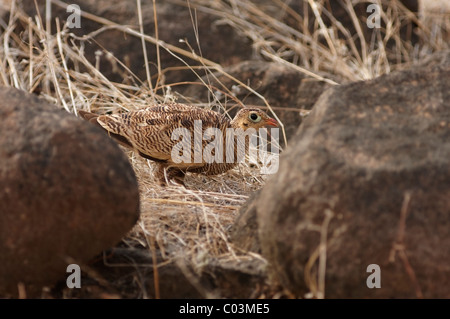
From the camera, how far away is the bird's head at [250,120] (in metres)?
4.16

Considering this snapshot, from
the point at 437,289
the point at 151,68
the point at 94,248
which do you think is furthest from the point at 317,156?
the point at 151,68

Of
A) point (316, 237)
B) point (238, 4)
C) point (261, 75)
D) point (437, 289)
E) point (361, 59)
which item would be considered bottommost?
point (437, 289)

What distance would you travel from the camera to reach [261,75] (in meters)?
5.42

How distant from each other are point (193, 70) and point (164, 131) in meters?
0.88

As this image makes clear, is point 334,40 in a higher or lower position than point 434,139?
higher

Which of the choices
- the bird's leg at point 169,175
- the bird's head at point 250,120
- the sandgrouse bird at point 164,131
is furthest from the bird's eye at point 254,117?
the bird's leg at point 169,175

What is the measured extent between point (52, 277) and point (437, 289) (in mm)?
1478

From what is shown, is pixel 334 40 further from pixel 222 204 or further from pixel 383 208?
pixel 383 208

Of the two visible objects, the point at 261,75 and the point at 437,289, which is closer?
the point at 437,289

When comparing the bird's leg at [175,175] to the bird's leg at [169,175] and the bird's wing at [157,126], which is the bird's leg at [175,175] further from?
the bird's wing at [157,126]

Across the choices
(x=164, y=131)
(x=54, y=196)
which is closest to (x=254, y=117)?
(x=164, y=131)

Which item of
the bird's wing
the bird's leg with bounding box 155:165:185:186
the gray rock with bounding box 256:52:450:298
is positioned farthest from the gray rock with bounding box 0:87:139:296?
the bird's leg with bounding box 155:165:185:186

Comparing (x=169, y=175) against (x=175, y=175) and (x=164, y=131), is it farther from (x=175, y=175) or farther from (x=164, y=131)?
(x=164, y=131)

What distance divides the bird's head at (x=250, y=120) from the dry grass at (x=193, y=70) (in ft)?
1.35
